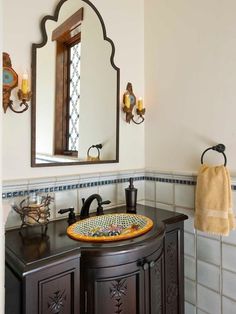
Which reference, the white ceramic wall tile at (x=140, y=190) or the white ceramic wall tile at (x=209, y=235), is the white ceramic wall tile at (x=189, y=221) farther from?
the white ceramic wall tile at (x=140, y=190)

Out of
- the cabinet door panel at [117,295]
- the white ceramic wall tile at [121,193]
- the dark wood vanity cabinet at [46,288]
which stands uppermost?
the white ceramic wall tile at [121,193]

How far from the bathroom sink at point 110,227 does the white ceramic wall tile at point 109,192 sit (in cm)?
21

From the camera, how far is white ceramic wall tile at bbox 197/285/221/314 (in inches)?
52.9

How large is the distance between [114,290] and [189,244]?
68cm

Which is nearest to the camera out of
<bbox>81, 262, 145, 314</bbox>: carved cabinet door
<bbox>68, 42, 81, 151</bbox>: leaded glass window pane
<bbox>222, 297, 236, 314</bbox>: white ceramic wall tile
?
<bbox>81, 262, 145, 314</bbox>: carved cabinet door

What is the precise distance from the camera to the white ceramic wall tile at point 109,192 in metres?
1.52

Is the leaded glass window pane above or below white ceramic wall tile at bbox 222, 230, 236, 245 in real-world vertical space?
above

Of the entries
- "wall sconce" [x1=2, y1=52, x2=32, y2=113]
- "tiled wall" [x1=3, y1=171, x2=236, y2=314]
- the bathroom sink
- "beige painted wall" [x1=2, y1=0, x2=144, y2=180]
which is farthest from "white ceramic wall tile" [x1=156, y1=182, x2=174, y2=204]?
"wall sconce" [x1=2, y1=52, x2=32, y2=113]

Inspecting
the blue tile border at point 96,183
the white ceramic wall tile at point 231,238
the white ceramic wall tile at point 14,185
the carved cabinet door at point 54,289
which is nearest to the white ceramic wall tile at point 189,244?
the white ceramic wall tile at point 231,238

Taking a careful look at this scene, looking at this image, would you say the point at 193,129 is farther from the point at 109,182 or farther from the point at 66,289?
the point at 66,289

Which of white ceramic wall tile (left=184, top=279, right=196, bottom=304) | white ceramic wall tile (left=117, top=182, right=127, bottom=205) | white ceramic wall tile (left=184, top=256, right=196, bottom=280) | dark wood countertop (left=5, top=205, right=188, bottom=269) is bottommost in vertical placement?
white ceramic wall tile (left=184, top=279, right=196, bottom=304)

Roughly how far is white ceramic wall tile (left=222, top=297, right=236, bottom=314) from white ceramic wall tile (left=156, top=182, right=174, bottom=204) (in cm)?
59

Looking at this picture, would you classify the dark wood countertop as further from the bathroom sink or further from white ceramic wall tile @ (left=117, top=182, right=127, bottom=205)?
white ceramic wall tile @ (left=117, top=182, right=127, bottom=205)

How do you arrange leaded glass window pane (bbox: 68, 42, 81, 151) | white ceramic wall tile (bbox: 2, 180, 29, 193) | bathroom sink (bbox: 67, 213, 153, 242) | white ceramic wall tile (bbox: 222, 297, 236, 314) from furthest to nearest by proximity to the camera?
1. leaded glass window pane (bbox: 68, 42, 81, 151)
2. white ceramic wall tile (bbox: 222, 297, 236, 314)
3. white ceramic wall tile (bbox: 2, 180, 29, 193)
4. bathroom sink (bbox: 67, 213, 153, 242)
